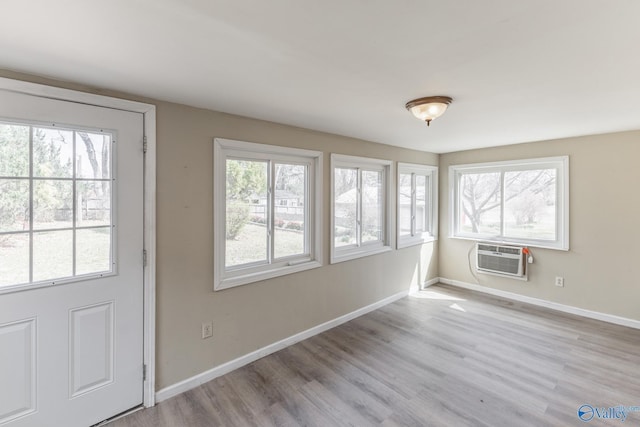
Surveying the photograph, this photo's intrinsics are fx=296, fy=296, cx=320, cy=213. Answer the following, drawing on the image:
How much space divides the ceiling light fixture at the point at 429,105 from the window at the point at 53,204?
84.3 inches

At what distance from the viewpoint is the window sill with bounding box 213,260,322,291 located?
2527mm

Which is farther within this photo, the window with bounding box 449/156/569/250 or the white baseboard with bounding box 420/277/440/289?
the white baseboard with bounding box 420/277/440/289

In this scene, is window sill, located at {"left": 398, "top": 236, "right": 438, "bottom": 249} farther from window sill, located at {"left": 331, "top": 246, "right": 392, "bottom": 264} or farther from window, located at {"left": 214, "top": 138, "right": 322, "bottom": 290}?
window, located at {"left": 214, "top": 138, "right": 322, "bottom": 290}

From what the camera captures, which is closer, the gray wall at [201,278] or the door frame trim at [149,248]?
the door frame trim at [149,248]

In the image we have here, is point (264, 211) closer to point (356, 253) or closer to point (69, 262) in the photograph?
point (356, 253)

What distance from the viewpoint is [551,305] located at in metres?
3.93

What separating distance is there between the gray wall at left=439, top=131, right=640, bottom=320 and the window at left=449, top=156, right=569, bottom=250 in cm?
11

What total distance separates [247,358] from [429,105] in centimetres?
260

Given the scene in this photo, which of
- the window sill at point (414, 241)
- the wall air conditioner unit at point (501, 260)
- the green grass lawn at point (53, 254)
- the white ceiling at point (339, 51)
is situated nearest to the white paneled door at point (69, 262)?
the green grass lawn at point (53, 254)

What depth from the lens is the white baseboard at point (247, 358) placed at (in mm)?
2261

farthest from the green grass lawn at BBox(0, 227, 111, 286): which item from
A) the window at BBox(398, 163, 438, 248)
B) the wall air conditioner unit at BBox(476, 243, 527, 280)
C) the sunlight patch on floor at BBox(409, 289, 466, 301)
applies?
the wall air conditioner unit at BBox(476, 243, 527, 280)

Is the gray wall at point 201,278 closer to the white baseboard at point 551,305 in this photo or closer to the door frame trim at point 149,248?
the door frame trim at point 149,248

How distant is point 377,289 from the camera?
13.1ft

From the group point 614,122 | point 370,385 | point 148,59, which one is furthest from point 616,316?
point 148,59
